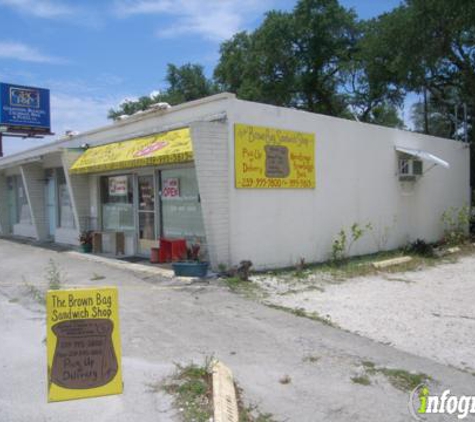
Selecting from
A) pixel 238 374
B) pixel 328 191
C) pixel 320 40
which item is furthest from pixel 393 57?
pixel 238 374

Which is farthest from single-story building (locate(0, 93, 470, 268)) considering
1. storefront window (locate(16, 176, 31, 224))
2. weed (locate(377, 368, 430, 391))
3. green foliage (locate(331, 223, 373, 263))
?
weed (locate(377, 368, 430, 391))

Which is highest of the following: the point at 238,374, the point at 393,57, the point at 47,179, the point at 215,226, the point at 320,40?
the point at 320,40

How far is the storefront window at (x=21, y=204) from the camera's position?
1956cm

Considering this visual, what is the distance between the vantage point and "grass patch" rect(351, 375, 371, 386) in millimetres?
4636

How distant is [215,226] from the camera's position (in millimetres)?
9570

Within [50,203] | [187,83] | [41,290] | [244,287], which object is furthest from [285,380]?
[187,83]

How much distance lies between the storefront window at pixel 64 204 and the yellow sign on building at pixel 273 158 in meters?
8.10

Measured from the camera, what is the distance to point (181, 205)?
37.3ft

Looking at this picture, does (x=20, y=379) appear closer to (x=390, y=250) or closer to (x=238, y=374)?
(x=238, y=374)

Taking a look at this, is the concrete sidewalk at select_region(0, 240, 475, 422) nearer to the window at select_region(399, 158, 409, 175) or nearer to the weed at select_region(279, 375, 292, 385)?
the weed at select_region(279, 375, 292, 385)

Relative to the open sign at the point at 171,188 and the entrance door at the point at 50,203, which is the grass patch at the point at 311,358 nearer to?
the open sign at the point at 171,188

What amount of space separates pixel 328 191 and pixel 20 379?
339 inches

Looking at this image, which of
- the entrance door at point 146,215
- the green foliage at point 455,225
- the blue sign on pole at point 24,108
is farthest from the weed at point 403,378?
the blue sign on pole at point 24,108

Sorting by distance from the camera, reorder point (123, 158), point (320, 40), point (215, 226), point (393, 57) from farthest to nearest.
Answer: point (320, 40) < point (393, 57) < point (123, 158) < point (215, 226)
